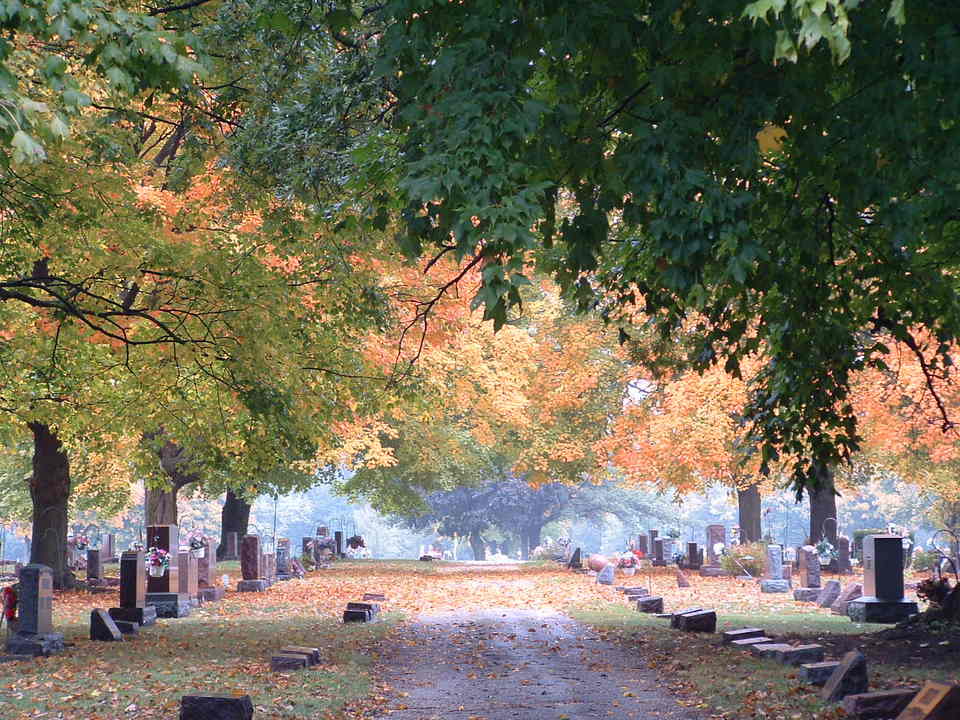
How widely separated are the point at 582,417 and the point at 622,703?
87.9 ft

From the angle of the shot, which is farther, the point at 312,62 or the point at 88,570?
the point at 88,570

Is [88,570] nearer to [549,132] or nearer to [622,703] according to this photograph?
[622,703]

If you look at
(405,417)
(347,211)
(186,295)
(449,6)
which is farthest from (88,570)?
(449,6)

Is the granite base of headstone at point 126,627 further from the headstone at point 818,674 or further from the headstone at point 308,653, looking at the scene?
the headstone at point 818,674

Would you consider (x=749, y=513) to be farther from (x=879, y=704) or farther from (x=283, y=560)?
(x=879, y=704)

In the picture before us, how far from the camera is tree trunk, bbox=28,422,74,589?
26.3 metres

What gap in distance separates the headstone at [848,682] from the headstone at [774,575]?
16.0 meters

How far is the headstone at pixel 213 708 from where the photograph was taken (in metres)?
9.09

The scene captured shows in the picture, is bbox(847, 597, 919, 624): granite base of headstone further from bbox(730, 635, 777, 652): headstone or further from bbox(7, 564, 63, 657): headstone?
bbox(7, 564, 63, 657): headstone


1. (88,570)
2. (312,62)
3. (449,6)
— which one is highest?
(312,62)

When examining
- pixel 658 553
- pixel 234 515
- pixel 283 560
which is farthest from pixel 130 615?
pixel 234 515

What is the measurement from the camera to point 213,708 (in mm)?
9141

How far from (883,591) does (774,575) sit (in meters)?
7.69

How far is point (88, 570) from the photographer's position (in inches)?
1247
